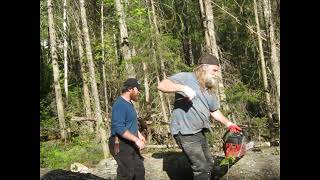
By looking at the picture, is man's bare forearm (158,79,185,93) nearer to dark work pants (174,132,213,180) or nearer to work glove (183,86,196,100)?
work glove (183,86,196,100)

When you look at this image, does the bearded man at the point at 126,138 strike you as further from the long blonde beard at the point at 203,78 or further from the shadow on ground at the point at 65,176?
the shadow on ground at the point at 65,176

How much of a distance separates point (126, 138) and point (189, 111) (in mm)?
910

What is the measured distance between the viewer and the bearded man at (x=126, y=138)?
214 inches

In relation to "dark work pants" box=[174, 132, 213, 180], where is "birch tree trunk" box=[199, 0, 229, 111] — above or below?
above

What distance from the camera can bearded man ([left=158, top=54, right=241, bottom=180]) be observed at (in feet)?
17.5

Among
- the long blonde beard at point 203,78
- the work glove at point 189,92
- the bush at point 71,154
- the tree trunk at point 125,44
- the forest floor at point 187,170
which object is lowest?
the bush at point 71,154

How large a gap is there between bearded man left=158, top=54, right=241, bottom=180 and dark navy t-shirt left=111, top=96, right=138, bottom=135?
561mm

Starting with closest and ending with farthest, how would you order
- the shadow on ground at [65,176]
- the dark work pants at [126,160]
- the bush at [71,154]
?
the dark work pants at [126,160] → the shadow on ground at [65,176] → the bush at [71,154]

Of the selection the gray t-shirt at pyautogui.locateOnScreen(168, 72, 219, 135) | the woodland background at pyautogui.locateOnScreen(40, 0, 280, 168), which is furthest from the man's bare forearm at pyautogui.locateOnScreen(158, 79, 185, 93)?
the woodland background at pyautogui.locateOnScreen(40, 0, 280, 168)

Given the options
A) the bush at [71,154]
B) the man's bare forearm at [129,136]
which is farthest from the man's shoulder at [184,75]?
the bush at [71,154]

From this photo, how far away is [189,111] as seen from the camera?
5.43 metres

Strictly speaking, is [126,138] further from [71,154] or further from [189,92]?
[71,154]
